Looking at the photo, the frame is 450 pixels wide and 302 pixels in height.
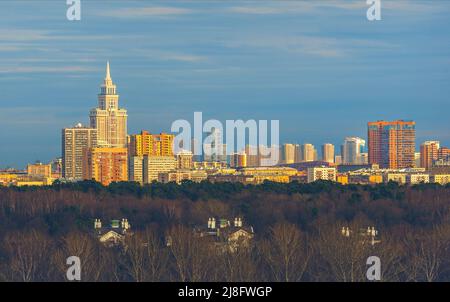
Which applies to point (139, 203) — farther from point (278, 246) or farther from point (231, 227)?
point (278, 246)

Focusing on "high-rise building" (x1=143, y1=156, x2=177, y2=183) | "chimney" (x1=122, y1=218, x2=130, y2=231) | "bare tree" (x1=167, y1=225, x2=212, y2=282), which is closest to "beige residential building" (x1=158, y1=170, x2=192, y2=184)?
"high-rise building" (x1=143, y1=156, x2=177, y2=183)

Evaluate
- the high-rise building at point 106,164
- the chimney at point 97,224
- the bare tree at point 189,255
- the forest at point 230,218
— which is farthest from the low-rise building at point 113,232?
the high-rise building at point 106,164

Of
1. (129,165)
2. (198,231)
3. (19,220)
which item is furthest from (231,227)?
(129,165)

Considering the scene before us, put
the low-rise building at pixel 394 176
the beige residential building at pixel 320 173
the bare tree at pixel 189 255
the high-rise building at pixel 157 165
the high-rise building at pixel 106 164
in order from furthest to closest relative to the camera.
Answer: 1. the high-rise building at pixel 157 165
2. the high-rise building at pixel 106 164
3. the beige residential building at pixel 320 173
4. the low-rise building at pixel 394 176
5. the bare tree at pixel 189 255

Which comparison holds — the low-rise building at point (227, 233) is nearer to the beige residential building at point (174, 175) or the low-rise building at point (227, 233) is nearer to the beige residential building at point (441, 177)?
the beige residential building at point (441, 177)

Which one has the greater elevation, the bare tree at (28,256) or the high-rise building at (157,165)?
the high-rise building at (157,165)

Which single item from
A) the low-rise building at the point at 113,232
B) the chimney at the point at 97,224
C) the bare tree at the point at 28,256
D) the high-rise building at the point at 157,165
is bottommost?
the bare tree at the point at 28,256

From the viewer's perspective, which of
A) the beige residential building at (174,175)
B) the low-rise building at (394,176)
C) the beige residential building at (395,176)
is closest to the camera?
the beige residential building at (395,176)
